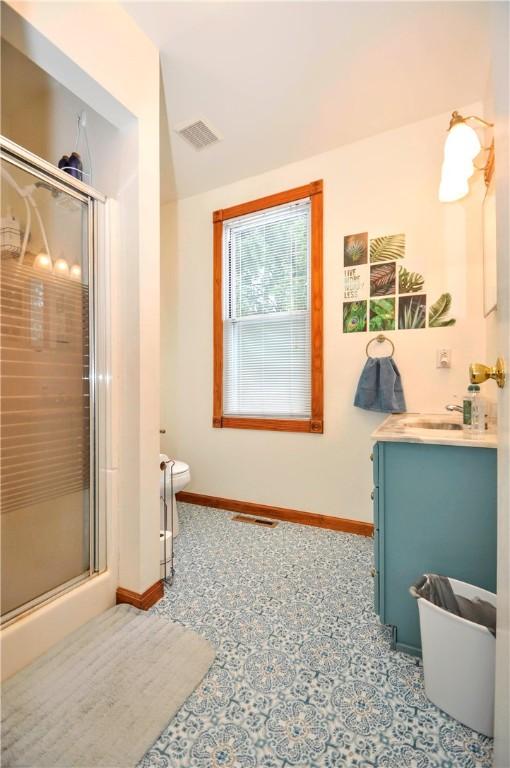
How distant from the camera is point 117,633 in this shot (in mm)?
1374

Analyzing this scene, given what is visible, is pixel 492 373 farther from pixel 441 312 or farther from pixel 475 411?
pixel 441 312

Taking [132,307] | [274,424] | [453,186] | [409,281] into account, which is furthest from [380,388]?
[132,307]

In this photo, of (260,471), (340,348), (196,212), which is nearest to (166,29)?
(196,212)

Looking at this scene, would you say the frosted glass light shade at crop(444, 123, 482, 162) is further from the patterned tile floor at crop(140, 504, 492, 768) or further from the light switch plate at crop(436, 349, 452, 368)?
the patterned tile floor at crop(140, 504, 492, 768)

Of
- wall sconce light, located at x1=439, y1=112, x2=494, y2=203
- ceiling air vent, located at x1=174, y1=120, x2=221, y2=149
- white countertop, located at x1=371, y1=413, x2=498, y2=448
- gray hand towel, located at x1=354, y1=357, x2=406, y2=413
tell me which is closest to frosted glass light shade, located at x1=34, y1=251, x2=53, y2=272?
ceiling air vent, located at x1=174, y1=120, x2=221, y2=149

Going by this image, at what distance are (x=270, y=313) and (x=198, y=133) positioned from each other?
4.24ft

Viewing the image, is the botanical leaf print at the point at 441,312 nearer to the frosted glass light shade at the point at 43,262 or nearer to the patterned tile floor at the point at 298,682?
the patterned tile floor at the point at 298,682

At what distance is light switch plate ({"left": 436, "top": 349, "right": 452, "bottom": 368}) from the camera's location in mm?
2102

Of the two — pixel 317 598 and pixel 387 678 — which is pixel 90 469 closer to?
pixel 317 598

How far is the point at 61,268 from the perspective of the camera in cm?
150

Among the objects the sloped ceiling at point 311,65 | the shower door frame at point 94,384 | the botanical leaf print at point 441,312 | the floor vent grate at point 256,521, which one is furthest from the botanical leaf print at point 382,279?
the floor vent grate at point 256,521

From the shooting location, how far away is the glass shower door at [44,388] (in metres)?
1.30

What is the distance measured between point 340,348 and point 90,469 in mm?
1748

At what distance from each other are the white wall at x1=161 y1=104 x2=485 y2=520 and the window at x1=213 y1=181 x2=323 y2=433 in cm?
9
